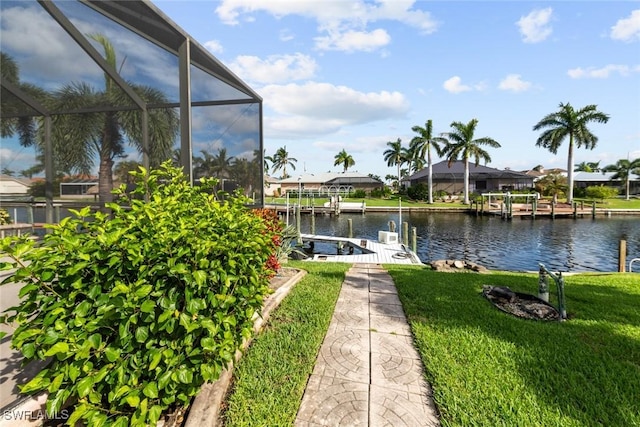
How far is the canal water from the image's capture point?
47.8 feet

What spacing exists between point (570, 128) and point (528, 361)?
42718mm

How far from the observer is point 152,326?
70.3 inches

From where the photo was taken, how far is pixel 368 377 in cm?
283

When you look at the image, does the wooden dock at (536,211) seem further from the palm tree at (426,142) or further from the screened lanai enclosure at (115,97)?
the screened lanai enclosure at (115,97)

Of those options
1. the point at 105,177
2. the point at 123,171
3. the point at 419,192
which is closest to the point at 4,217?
the point at 105,177

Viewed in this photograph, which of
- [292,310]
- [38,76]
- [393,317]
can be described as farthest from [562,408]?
[38,76]

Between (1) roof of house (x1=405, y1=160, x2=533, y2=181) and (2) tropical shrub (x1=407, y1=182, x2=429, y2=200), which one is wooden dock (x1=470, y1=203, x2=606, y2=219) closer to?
(2) tropical shrub (x1=407, y1=182, x2=429, y2=200)

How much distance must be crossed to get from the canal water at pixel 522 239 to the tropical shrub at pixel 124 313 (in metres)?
14.0

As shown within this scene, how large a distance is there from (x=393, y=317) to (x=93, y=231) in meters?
3.71

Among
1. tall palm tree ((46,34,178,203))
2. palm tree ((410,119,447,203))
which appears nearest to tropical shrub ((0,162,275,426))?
tall palm tree ((46,34,178,203))

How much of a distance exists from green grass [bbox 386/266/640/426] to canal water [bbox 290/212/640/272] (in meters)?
10.00

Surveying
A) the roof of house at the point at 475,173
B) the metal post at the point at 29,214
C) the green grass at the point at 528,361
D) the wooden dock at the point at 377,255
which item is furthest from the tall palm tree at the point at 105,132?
the roof of house at the point at 475,173

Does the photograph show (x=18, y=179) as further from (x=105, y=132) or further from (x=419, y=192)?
(x=419, y=192)

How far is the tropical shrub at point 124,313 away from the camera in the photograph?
1681 mm
